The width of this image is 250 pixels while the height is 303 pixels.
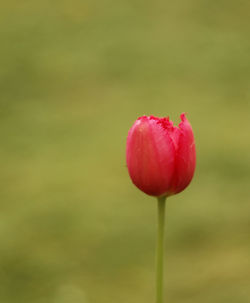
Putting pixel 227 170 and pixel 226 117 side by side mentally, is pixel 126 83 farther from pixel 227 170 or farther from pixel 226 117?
pixel 227 170

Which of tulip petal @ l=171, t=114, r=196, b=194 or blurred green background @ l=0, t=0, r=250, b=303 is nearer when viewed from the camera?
tulip petal @ l=171, t=114, r=196, b=194

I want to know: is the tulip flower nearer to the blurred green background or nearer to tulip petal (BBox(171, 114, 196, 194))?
tulip petal (BBox(171, 114, 196, 194))

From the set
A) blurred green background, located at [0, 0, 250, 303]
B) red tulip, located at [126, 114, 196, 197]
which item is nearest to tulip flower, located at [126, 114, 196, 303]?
red tulip, located at [126, 114, 196, 197]

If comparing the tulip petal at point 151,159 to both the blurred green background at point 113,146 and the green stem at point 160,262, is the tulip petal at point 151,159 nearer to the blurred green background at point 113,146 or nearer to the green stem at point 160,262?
the green stem at point 160,262

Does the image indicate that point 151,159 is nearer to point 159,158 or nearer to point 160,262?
point 159,158

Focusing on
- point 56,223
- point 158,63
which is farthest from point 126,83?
point 56,223

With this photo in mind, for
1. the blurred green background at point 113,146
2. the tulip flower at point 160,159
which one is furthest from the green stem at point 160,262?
the blurred green background at point 113,146
